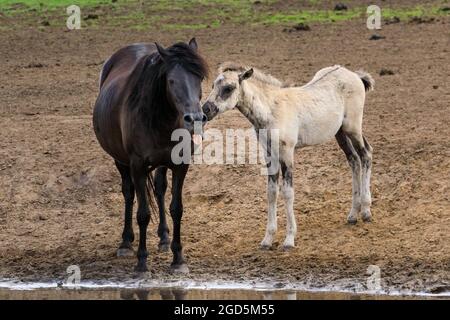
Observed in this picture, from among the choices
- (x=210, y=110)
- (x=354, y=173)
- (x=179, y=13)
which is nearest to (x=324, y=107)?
(x=354, y=173)

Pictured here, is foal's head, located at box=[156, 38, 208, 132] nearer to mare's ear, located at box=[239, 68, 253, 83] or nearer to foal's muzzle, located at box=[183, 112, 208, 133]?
foal's muzzle, located at box=[183, 112, 208, 133]

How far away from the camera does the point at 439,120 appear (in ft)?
49.3

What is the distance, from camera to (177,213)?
452 inches

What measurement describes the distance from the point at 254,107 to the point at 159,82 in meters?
1.22

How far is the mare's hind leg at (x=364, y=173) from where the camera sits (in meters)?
12.6

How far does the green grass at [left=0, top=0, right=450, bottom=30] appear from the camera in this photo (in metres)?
25.5

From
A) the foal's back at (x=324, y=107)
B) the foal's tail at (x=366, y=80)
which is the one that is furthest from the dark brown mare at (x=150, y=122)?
the foal's tail at (x=366, y=80)

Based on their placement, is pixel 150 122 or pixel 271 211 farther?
pixel 271 211

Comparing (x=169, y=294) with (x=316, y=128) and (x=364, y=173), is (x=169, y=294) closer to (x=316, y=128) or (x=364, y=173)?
(x=316, y=128)

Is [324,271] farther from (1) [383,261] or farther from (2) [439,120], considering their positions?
(2) [439,120]

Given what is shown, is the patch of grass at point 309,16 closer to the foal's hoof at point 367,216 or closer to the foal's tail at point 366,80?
the foal's tail at point 366,80

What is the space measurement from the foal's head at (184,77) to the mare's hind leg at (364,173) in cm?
245

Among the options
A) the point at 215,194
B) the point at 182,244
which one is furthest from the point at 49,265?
the point at 215,194
